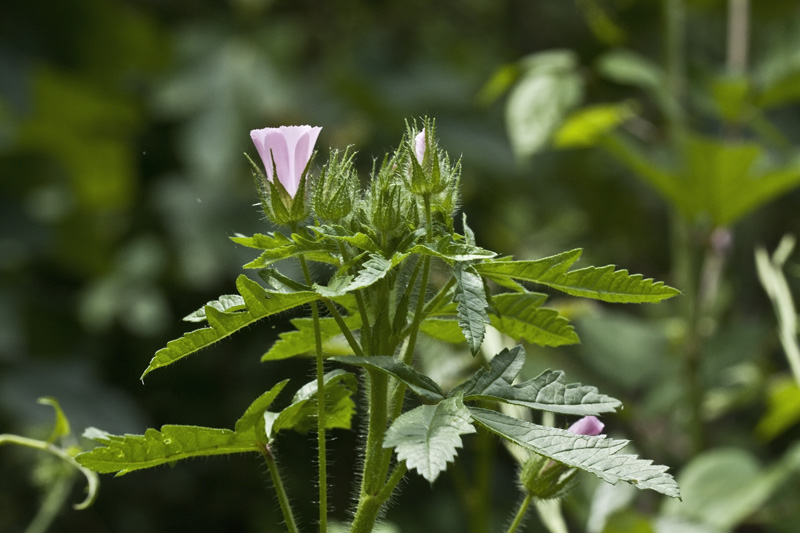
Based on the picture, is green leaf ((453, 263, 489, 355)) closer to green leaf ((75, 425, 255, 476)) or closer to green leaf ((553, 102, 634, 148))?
green leaf ((75, 425, 255, 476))

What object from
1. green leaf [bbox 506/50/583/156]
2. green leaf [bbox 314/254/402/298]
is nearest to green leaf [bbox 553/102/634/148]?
green leaf [bbox 506/50/583/156]

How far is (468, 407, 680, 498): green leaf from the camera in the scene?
1.09 feet

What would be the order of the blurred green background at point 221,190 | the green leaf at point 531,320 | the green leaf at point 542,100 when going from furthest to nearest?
1. the blurred green background at point 221,190
2. the green leaf at point 542,100
3. the green leaf at point 531,320

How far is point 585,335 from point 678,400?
0.22 m

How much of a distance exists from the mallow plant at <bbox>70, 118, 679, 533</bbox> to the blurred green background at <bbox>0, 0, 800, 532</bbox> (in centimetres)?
134

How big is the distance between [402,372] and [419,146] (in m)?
0.11

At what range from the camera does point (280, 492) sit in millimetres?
424

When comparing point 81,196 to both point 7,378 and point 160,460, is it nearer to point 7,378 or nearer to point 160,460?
point 7,378

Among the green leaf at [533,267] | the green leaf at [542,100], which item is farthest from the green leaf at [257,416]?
the green leaf at [542,100]

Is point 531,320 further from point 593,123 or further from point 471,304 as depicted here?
point 593,123

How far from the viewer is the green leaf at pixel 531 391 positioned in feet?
1.27

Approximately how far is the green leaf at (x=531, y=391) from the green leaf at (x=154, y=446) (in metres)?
0.11

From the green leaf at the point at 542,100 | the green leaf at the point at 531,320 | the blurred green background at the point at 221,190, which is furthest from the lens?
the blurred green background at the point at 221,190

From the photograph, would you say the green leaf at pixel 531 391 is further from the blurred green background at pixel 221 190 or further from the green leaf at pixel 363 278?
the blurred green background at pixel 221 190
